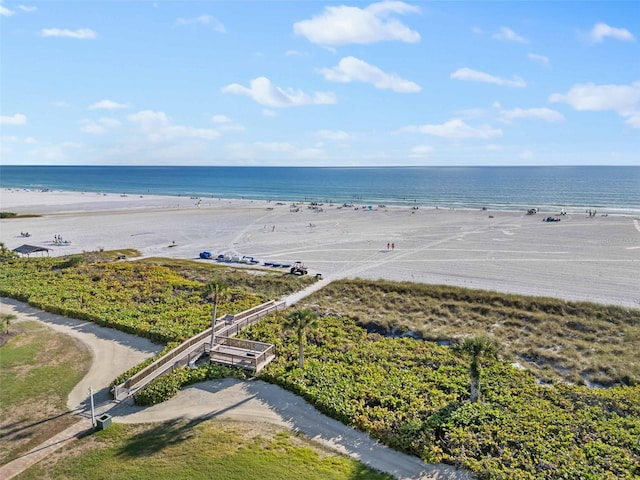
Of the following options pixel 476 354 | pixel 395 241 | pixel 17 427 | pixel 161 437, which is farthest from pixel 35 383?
pixel 395 241

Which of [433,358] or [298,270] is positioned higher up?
[298,270]

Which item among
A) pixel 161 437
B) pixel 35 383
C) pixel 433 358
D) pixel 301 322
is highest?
pixel 301 322

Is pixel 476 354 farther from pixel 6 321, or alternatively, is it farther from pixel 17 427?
pixel 6 321

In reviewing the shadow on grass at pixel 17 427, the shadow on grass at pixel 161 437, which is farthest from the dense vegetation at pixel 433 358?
the shadow on grass at pixel 17 427

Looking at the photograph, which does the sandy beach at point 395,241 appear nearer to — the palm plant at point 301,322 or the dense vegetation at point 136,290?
the dense vegetation at point 136,290

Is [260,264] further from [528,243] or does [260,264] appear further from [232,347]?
[528,243]

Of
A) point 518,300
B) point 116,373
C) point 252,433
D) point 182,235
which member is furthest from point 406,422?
point 182,235

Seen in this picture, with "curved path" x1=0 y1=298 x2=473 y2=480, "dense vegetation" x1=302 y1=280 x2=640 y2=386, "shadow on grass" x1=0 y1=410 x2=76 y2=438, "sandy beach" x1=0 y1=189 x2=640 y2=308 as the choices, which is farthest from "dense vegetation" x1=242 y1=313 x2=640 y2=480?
"sandy beach" x1=0 y1=189 x2=640 y2=308
